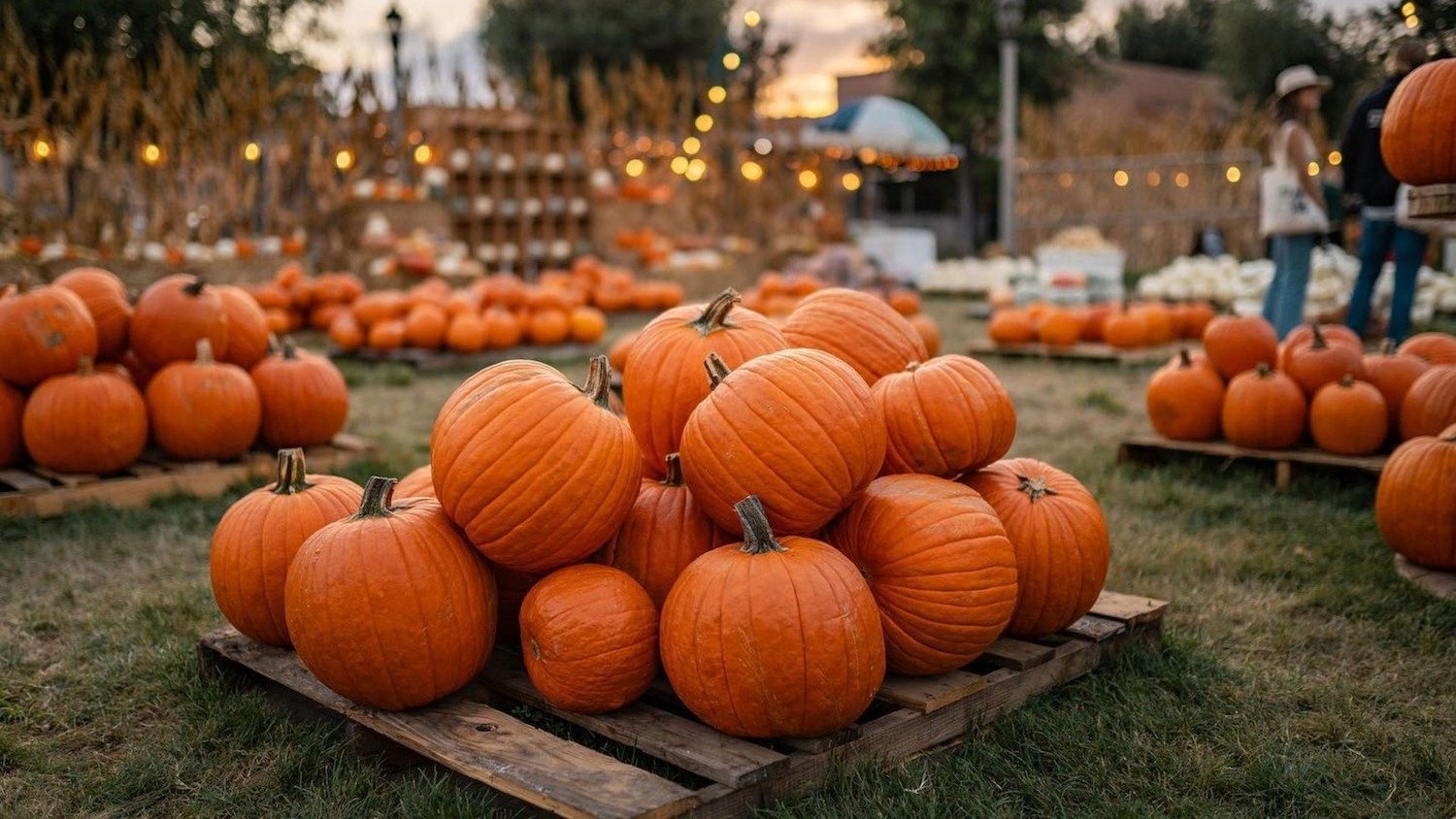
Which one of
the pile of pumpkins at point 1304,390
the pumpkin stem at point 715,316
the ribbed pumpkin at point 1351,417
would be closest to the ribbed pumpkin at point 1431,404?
the pile of pumpkins at point 1304,390

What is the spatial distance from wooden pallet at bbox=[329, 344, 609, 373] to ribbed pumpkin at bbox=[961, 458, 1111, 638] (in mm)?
5835

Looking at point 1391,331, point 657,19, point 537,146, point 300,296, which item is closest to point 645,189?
point 537,146

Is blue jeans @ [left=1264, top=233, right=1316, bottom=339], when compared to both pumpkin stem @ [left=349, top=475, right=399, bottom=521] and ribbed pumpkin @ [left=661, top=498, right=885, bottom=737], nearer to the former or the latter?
ribbed pumpkin @ [left=661, top=498, right=885, bottom=737]

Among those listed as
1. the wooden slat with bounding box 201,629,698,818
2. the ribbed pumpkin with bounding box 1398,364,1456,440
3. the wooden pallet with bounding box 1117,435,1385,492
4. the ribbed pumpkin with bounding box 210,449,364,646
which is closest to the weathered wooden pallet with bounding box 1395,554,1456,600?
the ribbed pumpkin with bounding box 1398,364,1456,440

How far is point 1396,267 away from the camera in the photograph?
6.55 m

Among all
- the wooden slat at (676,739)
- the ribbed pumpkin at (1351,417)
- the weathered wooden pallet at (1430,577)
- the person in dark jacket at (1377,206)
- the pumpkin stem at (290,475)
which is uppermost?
the person in dark jacket at (1377,206)

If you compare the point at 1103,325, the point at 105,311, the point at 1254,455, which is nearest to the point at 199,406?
the point at 105,311

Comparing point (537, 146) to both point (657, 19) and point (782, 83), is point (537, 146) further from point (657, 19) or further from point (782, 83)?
point (782, 83)

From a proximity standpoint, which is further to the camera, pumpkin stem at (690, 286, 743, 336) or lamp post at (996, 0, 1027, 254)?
lamp post at (996, 0, 1027, 254)

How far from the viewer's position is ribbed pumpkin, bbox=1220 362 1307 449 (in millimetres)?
4562

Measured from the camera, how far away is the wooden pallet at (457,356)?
8281mm

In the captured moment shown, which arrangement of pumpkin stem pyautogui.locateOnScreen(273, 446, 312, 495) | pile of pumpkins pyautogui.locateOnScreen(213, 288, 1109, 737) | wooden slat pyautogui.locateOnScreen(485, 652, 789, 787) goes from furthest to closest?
pumpkin stem pyautogui.locateOnScreen(273, 446, 312, 495) → pile of pumpkins pyautogui.locateOnScreen(213, 288, 1109, 737) → wooden slat pyautogui.locateOnScreen(485, 652, 789, 787)

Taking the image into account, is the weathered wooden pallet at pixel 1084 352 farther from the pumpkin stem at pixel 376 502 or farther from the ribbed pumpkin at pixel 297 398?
the pumpkin stem at pixel 376 502

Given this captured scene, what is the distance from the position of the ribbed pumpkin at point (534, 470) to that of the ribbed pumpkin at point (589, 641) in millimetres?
99
